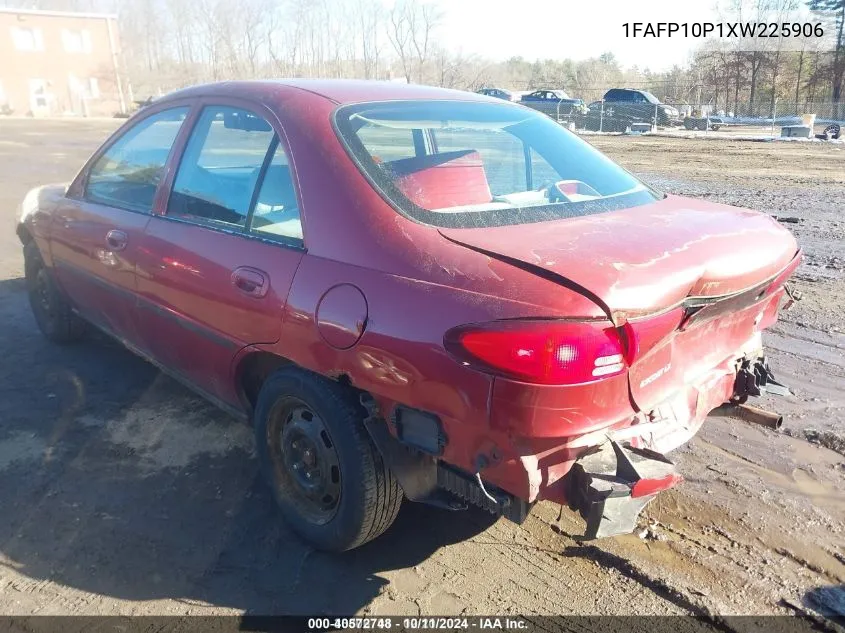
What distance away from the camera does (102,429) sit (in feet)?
12.5

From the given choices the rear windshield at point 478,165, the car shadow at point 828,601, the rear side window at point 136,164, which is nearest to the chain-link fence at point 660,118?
the rear side window at point 136,164

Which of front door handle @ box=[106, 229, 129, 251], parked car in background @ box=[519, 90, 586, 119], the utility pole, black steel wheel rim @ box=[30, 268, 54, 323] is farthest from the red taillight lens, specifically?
the utility pole

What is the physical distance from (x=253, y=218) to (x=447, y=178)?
86 centimetres

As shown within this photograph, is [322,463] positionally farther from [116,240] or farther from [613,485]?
[116,240]

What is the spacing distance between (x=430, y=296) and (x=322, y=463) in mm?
953

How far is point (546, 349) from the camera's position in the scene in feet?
6.33

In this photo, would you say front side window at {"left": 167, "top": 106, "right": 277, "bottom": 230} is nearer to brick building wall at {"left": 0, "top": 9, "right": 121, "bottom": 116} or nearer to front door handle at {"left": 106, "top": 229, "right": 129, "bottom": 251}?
front door handle at {"left": 106, "top": 229, "right": 129, "bottom": 251}

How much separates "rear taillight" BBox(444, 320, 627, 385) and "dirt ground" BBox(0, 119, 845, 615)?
3.39 feet

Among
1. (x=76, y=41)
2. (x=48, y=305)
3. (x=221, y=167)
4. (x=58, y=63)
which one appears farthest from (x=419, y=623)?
(x=76, y=41)

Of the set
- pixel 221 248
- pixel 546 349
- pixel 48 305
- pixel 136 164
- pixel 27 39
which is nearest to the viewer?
pixel 546 349

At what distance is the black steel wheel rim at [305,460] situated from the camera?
2.63 metres

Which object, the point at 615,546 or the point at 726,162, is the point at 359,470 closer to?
the point at 615,546

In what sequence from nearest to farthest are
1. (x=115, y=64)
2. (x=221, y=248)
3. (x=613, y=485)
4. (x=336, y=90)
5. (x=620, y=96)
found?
(x=613, y=485)
(x=221, y=248)
(x=336, y=90)
(x=620, y=96)
(x=115, y=64)

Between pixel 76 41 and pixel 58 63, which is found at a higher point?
pixel 76 41
